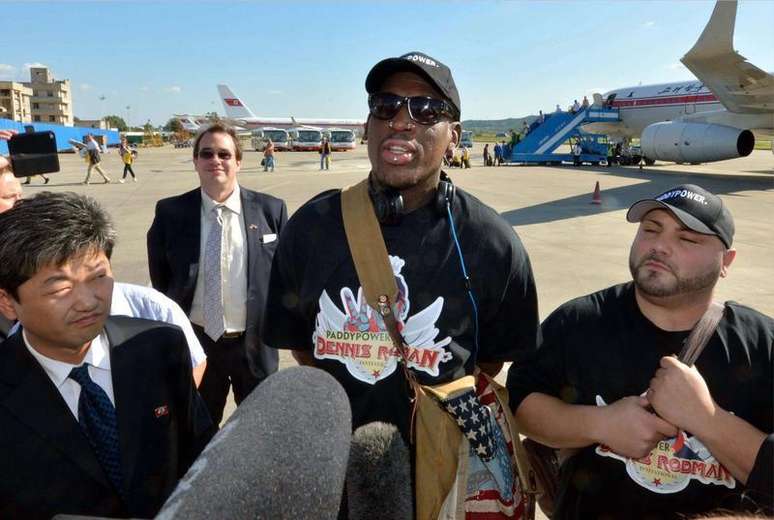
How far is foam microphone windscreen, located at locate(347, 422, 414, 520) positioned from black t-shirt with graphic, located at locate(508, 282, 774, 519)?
93 cm

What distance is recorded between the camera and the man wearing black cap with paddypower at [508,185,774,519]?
179 cm

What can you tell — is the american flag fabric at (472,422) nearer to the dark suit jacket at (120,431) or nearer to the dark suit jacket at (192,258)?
the dark suit jacket at (120,431)

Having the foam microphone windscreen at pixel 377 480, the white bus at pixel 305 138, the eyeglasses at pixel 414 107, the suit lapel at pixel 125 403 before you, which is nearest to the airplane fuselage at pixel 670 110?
the eyeglasses at pixel 414 107

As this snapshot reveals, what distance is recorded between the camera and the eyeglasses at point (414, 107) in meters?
1.98

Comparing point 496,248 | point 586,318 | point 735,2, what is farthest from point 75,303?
point 735,2

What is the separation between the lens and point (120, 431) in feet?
5.19

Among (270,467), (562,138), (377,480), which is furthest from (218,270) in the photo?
(562,138)

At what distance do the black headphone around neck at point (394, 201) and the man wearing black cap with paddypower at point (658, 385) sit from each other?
63cm

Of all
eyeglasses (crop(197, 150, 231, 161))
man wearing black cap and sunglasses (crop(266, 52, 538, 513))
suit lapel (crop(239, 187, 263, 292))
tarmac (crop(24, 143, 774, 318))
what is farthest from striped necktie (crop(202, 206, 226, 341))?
tarmac (crop(24, 143, 774, 318))

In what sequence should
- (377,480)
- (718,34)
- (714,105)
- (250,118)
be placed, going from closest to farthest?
(377,480) → (718,34) → (714,105) → (250,118)

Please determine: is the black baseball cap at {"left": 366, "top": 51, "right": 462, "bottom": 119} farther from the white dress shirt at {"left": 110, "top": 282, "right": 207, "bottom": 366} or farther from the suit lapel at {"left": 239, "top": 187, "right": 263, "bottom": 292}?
the suit lapel at {"left": 239, "top": 187, "right": 263, "bottom": 292}

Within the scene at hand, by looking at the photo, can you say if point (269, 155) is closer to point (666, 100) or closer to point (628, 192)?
point (628, 192)

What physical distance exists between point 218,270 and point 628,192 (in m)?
17.4

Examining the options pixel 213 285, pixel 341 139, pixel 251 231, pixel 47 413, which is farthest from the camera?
pixel 341 139
